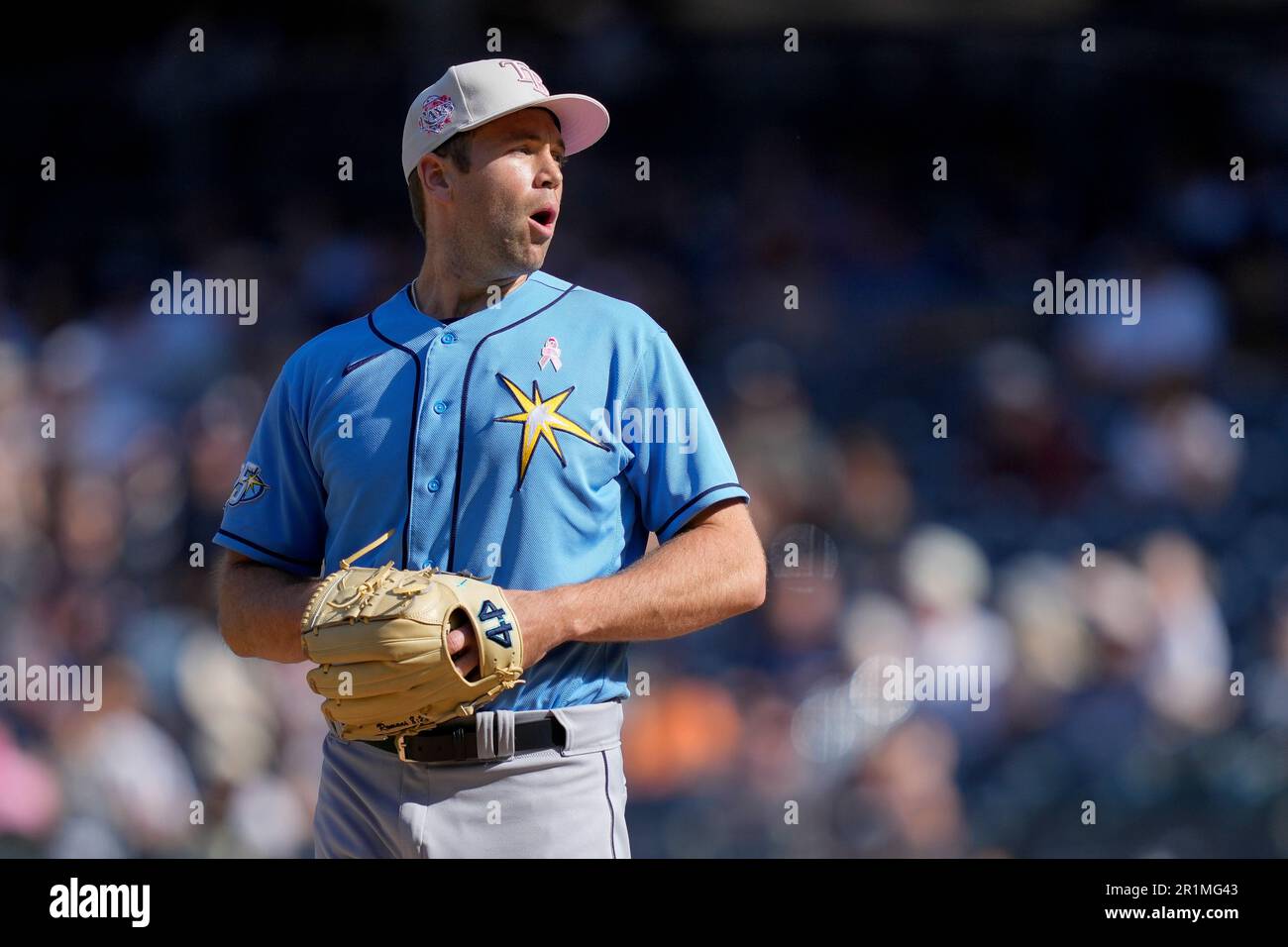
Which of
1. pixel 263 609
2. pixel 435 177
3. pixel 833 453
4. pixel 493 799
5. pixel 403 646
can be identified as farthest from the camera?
pixel 833 453

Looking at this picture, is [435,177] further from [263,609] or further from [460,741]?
[460,741]

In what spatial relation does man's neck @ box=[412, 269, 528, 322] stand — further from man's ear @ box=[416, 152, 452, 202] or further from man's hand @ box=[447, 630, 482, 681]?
man's hand @ box=[447, 630, 482, 681]

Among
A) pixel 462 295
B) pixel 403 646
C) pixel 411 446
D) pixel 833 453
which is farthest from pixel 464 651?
pixel 833 453

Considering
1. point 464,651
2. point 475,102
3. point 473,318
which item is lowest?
point 464,651

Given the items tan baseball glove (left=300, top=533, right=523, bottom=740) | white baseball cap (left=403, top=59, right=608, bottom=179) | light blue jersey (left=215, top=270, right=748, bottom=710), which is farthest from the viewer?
white baseball cap (left=403, top=59, right=608, bottom=179)

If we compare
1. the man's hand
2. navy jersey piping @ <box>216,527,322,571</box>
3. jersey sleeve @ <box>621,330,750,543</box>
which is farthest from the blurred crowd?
the man's hand

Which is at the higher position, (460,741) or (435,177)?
(435,177)

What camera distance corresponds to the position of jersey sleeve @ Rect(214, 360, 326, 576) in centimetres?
184

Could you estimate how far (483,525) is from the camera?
171 cm

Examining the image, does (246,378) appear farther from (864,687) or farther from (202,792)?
(864,687)

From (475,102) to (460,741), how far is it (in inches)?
31.6

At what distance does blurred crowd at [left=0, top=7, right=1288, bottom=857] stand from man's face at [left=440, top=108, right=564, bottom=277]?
187cm

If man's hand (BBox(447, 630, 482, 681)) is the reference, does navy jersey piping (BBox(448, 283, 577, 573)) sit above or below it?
above

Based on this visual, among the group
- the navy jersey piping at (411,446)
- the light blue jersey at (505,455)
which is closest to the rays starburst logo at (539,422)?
the light blue jersey at (505,455)
